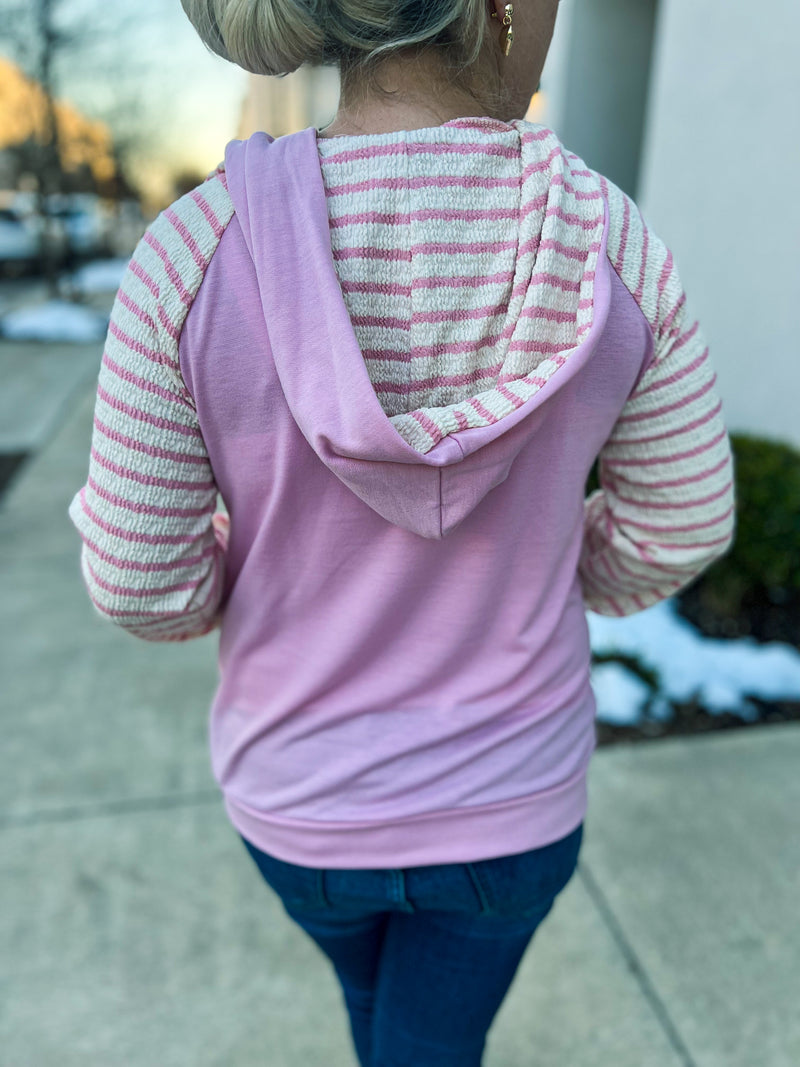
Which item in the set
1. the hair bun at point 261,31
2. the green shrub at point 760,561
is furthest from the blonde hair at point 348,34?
the green shrub at point 760,561

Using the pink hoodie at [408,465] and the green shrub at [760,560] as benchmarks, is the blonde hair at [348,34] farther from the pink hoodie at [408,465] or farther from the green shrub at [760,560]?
the green shrub at [760,560]

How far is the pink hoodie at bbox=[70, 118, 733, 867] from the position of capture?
2.69 feet

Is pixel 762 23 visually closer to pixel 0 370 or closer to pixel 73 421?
pixel 73 421

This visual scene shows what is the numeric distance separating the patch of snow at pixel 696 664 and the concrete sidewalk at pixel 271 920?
0.64 ft

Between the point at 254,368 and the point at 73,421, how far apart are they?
6511mm

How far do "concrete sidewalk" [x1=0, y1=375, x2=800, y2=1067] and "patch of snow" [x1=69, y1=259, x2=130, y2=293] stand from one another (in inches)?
561

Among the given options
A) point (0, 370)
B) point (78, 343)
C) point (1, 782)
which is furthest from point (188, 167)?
point (1, 782)

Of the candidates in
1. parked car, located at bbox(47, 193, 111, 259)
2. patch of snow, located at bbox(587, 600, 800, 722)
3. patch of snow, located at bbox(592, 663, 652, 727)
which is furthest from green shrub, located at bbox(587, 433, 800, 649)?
parked car, located at bbox(47, 193, 111, 259)

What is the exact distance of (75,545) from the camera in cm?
450

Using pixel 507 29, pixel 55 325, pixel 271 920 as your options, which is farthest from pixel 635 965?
pixel 55 325

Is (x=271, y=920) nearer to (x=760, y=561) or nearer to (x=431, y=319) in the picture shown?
(x=431, y=319)

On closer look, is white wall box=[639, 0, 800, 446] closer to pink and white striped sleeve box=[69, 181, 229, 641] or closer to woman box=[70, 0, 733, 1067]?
woman box=[70, 0, 733, 1067]

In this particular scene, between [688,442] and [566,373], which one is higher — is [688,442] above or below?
below

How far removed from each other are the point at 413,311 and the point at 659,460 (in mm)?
391
